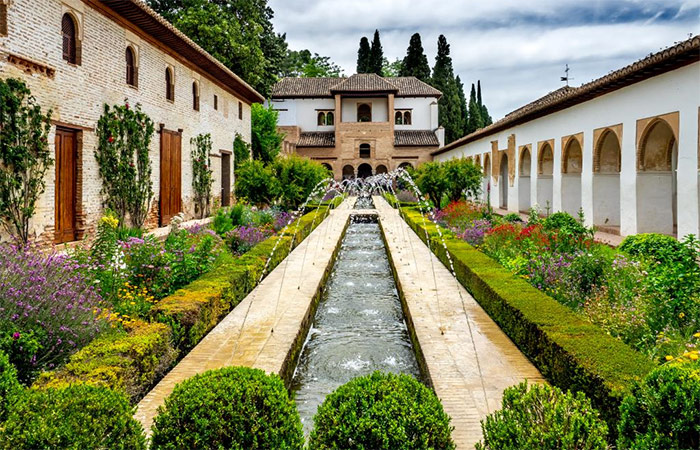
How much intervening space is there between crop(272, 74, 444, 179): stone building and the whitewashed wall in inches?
929

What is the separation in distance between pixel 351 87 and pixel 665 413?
4083cm

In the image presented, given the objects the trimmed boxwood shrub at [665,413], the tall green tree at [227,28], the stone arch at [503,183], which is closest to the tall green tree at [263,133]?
the tall green tree at [227,28]

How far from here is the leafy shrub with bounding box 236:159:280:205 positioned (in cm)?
1633

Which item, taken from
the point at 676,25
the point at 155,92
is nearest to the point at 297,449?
the point at 676,25

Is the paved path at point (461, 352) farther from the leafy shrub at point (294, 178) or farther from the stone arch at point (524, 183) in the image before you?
the stone arch at point (524, 183)

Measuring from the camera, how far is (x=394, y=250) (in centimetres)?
1160

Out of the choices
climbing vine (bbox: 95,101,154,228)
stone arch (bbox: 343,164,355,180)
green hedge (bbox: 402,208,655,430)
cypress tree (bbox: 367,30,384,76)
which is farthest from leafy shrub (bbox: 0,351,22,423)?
cypress tree (bbox: 367,30,384,76)

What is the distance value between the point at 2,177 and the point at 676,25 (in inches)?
499

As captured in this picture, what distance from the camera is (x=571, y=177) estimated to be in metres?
16.2

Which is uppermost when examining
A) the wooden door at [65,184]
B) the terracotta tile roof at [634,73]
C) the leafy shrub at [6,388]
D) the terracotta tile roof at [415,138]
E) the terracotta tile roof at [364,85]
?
the terracotta tile roof at [364,85]

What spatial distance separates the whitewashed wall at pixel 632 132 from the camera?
9852mm

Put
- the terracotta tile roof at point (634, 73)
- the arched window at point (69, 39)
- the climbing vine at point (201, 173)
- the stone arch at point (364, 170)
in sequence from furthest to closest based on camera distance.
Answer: the stone arch at point (364, 170) < the climbing vine at point (201, 173) < the arched window at point (69, 39) < the terracotta tile roof at point (634, 73)

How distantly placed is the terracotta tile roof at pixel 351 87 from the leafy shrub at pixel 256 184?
2592 cm

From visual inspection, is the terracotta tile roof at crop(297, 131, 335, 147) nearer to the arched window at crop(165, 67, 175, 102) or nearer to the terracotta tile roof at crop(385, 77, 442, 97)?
the terracotta tile roof at crop(385, 77, 442, 97)
